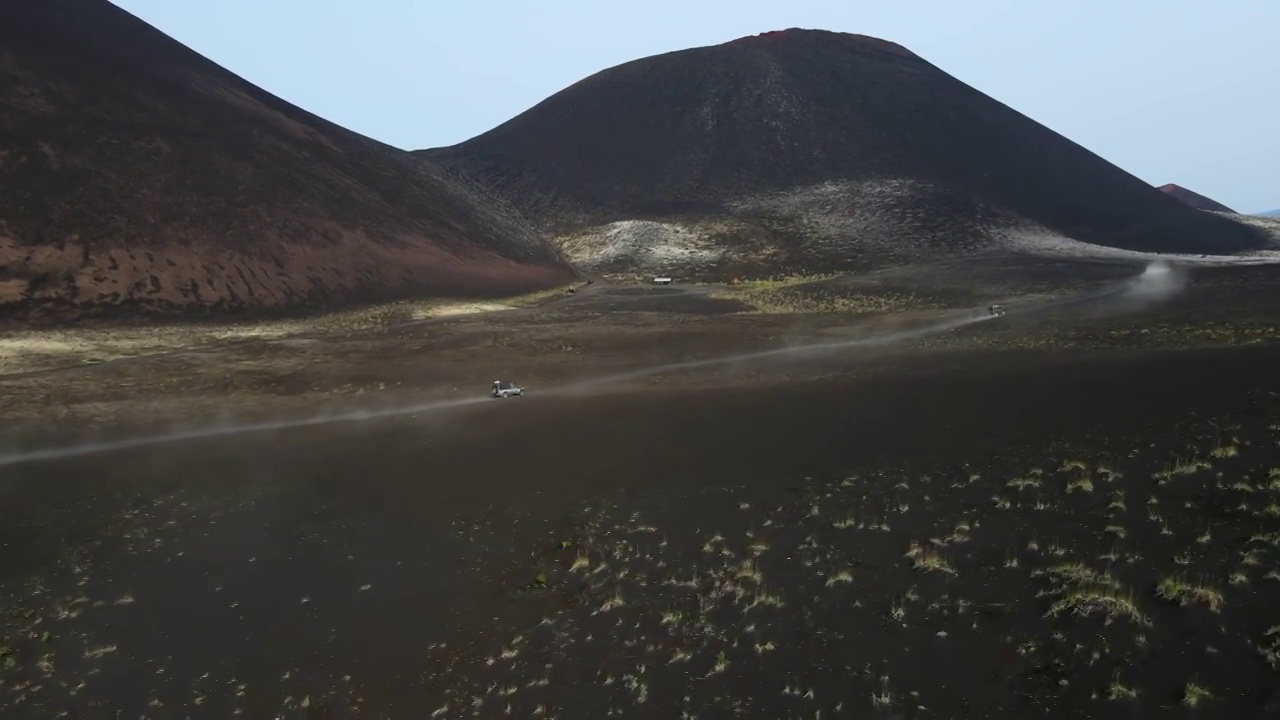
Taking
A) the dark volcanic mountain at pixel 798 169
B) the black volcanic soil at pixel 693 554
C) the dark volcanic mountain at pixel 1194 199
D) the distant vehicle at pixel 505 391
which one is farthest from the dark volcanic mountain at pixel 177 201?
the dark volcanic mountain at pixel 1194 199

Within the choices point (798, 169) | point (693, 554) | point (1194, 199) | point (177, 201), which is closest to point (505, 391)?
point (693, 554)

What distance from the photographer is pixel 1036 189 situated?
79688 millimetres

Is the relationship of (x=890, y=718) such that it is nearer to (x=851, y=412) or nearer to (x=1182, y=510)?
(x=1182, y=510)

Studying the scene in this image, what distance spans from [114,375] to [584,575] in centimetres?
2359

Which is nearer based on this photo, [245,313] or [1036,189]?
[245,313]

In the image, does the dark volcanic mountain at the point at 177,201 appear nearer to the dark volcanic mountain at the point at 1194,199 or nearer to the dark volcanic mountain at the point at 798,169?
the dark volcanic mountain at the point at 798,169

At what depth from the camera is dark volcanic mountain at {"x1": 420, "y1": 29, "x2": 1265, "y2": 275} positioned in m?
69.7

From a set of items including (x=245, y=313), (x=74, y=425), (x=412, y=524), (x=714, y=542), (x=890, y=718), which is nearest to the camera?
(x=890, y=718)

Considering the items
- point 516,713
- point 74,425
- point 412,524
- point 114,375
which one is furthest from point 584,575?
point 114,375

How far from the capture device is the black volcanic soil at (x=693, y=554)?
9273 millimetres

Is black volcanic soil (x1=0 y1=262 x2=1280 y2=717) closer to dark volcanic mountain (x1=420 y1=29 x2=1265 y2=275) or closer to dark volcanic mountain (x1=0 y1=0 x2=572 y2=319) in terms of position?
dark volcanic mountain (x1=0 y1=0 x2=572 y2=319)

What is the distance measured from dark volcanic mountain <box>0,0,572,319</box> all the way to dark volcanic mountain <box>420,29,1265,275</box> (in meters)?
18.0

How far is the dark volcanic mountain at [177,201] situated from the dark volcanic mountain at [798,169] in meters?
18.0

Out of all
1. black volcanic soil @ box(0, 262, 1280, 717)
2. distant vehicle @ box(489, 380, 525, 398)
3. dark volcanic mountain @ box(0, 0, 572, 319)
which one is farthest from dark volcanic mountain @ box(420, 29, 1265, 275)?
black volcanic soil @ box(0, 262, 1280, 717)
